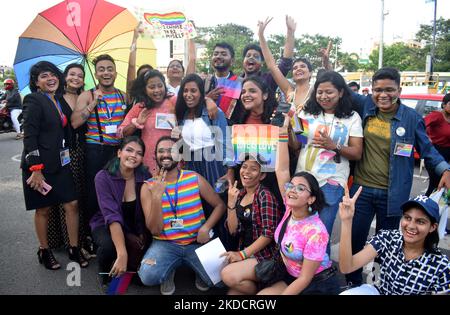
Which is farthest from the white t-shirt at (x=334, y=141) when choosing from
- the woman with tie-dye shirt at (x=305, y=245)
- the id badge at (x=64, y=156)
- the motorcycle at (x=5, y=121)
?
the motorcycle at (x=5, y=121)

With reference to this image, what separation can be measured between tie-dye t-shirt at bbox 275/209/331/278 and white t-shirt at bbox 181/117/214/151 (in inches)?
47.6

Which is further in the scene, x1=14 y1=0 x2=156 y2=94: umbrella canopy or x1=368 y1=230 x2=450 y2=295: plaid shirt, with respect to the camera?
x1=14 y1=0 x2=156 y2=94: umbrella canopy

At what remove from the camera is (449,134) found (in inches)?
176

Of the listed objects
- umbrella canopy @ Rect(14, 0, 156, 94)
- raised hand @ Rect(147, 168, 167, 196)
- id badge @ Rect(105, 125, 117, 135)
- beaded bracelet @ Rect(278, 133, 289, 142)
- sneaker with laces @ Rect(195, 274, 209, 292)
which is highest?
umbrella canopy @ Rect(14, 0, 156, 94)

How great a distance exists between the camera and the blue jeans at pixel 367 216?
8.89 feet

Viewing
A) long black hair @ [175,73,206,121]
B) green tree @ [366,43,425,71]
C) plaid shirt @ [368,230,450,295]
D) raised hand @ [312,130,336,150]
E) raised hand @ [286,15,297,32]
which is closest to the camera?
plaid shirt @ [368,230,450,295]

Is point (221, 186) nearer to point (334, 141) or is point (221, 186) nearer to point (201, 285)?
point (201, 285)

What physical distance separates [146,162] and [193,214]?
0.72 metres

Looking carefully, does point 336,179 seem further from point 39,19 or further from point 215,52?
point 39,19

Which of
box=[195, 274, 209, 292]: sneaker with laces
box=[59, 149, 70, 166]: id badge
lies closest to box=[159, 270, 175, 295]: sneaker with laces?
box=[195, 274, 209, 292]: sneaker with laces

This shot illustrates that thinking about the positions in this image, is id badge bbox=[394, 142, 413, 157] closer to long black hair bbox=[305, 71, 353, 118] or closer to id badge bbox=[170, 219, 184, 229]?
long black hair bbox=[305, 71, 353, 118]

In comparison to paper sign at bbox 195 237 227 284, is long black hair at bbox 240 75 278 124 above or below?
above

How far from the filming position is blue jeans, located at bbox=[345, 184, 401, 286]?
2.71m

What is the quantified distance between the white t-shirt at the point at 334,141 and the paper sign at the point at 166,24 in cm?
196
